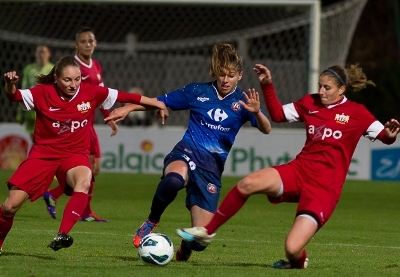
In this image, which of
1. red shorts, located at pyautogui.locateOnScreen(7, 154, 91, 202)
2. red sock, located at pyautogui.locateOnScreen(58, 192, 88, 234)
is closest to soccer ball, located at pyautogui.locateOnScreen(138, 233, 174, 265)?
red sock, located at pyautogui.locateOnScreen(58, 192, 88, 234)

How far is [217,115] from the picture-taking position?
320 inches

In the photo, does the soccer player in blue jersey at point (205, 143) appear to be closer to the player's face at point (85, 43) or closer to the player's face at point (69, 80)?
the player's face at point (69, 80)

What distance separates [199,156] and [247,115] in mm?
549

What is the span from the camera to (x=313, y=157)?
7.50 metres

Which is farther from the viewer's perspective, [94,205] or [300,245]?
[94,205]

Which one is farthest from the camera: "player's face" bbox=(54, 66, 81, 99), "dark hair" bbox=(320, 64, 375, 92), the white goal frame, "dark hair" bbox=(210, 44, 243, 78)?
the white goal frame

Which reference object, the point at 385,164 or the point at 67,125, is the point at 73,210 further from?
the point at 385,164

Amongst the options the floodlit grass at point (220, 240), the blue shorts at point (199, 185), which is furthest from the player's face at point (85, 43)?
the blue shorts at point (199, 185)

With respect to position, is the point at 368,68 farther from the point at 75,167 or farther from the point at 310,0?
the point at 75,167

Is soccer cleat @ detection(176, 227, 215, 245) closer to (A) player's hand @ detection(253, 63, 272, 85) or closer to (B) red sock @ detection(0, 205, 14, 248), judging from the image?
(A) player's hand @ detection(253, 63, 272, 85)

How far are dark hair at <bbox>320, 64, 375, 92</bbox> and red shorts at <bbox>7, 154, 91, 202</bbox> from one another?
2.16m

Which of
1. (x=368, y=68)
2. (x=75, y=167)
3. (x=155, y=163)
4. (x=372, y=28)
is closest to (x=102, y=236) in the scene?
(x=75, y=167)

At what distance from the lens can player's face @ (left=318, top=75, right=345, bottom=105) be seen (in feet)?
24.9

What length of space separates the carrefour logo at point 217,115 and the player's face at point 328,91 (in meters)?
0.90
